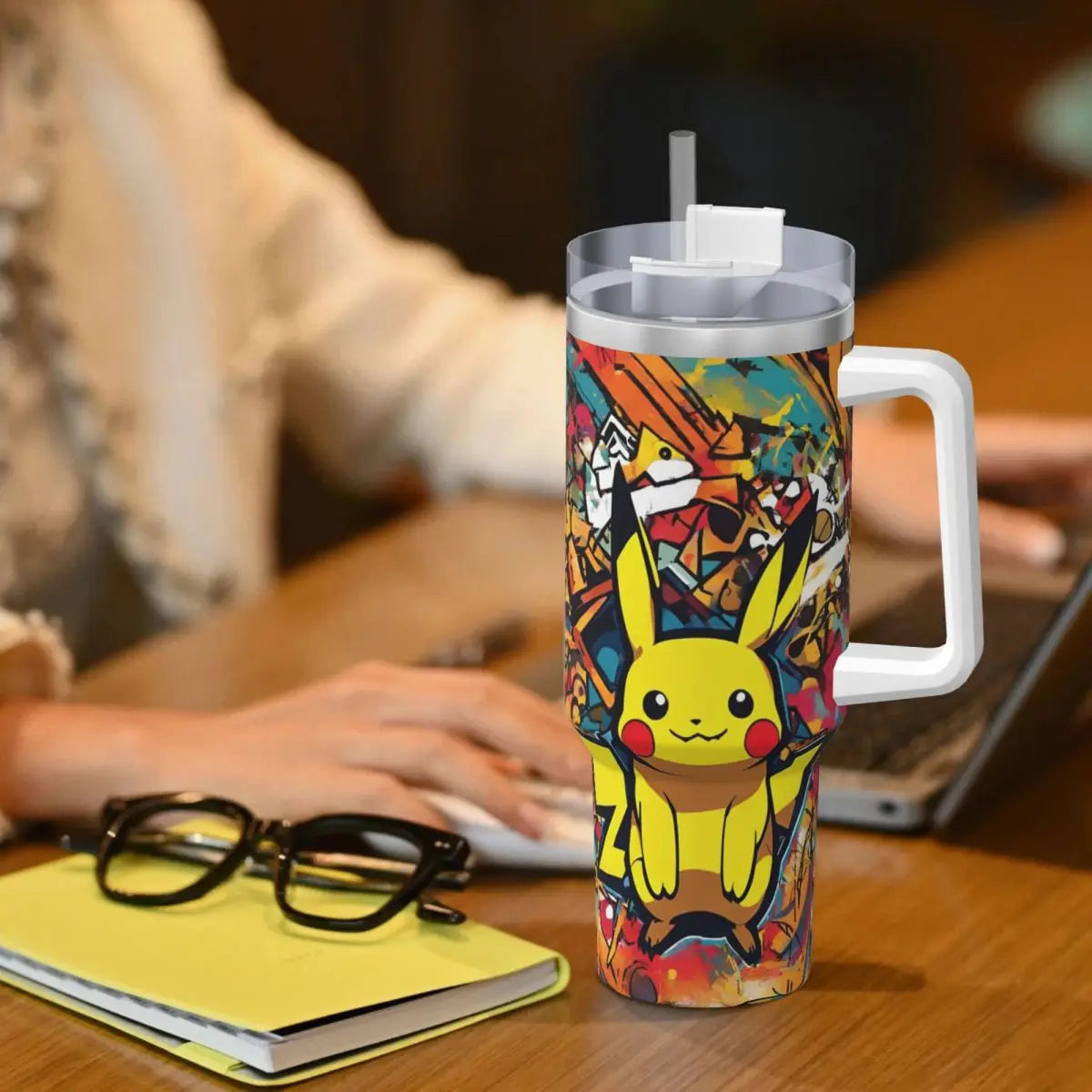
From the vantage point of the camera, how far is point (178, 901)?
647 millimetres

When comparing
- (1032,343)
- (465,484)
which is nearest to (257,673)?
(465,484)

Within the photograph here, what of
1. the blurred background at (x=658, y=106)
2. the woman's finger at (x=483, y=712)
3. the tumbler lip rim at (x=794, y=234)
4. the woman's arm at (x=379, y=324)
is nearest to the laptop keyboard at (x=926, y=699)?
Result: the woman's finger at (x=483, y=712)

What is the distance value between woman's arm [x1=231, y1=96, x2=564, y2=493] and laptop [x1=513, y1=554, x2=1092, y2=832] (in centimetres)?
44

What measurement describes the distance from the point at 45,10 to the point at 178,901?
70cm

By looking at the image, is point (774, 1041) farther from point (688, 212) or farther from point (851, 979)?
point (688, 212)

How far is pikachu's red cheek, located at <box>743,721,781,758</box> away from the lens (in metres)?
0.54

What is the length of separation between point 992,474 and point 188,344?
556 millimetres

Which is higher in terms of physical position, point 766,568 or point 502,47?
point 502,47

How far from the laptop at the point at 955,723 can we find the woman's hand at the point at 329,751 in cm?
11

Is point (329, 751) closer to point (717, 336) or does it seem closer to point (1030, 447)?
point (717, 336)

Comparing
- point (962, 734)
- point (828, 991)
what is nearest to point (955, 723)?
point (962, 734)

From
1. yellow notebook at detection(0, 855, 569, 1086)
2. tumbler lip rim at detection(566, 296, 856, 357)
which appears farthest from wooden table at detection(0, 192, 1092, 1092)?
tumbler lip rim at detection(566, 296, 856, 357)

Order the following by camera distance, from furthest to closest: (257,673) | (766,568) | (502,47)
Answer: (502,47) → (257,673) → (766,568)

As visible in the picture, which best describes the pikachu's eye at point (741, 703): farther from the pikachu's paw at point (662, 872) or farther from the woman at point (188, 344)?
the woman at point (188, 344)
